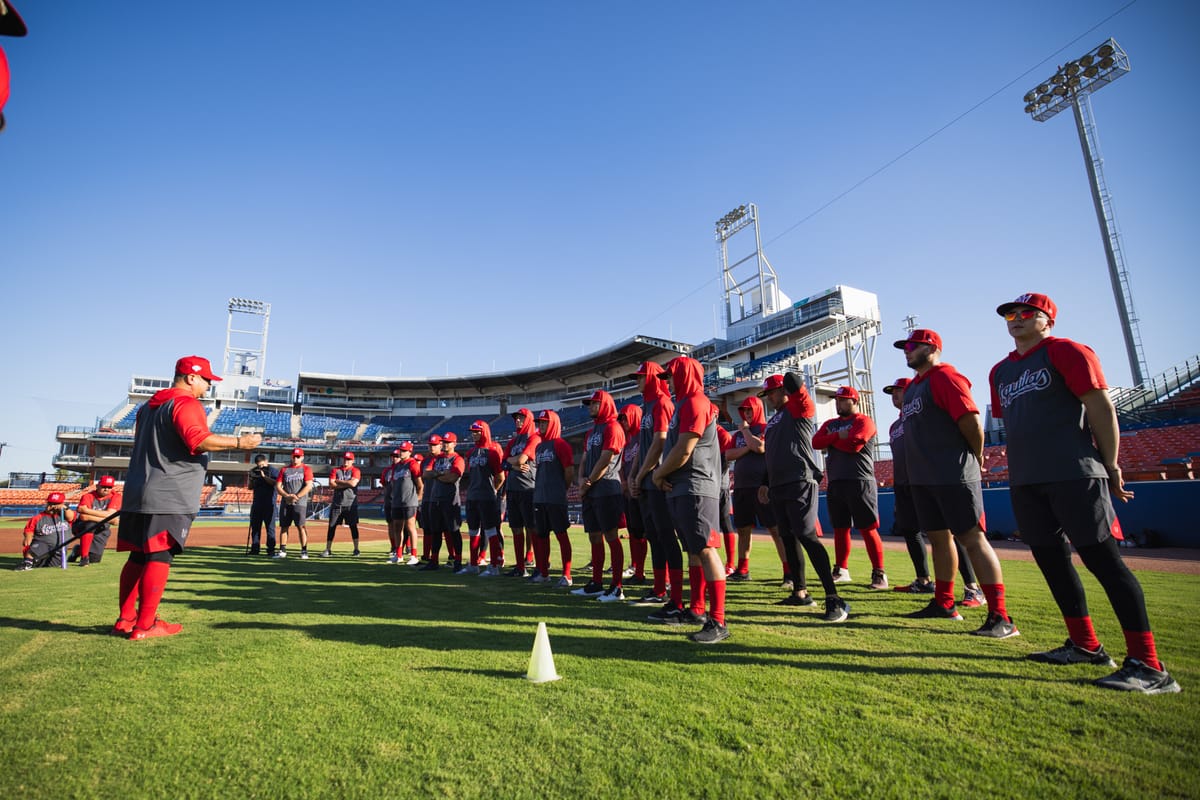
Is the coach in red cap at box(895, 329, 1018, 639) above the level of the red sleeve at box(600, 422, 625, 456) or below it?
below

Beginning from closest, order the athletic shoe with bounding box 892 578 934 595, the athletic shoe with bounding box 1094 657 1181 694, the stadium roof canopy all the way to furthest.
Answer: the athletic shoe with bounding box 1094 657 1181 694
the athletic shoe with bounding box 892 578 934 595
the stadium roof canopy

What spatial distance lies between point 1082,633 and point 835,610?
1494mm

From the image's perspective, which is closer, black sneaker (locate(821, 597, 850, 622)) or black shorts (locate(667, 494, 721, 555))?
black shorts (locate(667, 494, 721, 555))

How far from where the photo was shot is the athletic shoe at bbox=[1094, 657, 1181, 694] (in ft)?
8.34

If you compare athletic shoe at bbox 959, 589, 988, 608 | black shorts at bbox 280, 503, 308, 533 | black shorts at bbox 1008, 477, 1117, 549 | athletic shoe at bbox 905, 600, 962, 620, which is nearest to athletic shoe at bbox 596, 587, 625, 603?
athletic shoe at bbox 905, 600, 962, 620

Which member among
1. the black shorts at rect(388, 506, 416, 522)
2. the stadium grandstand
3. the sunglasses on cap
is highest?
the stadium grandstand

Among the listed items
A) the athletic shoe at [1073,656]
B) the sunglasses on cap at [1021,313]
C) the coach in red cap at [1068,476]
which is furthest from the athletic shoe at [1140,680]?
the sunglasses on cap at [1021,313]

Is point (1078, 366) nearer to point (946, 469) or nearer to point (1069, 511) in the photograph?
point (1069, 511)

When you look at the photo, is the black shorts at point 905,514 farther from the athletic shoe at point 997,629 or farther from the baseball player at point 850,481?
the athletic shoe at point 997,629

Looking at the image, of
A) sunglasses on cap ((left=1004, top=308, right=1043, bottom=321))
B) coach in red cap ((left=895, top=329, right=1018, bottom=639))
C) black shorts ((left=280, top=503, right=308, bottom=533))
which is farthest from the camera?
black shorts ((left=280, top=503, right=308, bottom=533))

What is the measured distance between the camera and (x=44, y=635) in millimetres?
3686

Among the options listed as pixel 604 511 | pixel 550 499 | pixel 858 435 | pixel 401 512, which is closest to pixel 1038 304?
pixel 858 435

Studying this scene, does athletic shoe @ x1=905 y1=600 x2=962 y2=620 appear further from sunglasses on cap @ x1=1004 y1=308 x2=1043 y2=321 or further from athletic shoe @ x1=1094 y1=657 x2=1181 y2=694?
sunglasses on cap @ x1=1004 y1=308 x2=1043 y2=321

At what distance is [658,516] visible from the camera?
484 cm
